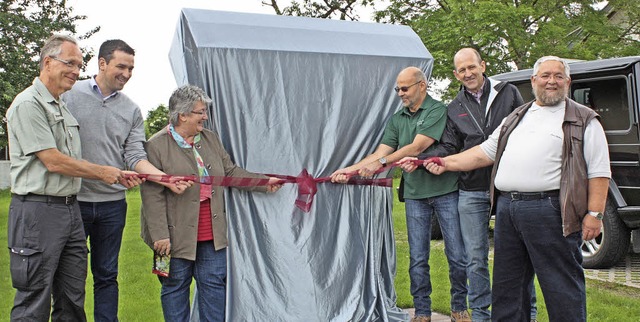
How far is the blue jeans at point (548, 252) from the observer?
360 centimetres

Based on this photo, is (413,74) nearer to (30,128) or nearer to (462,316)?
(462,316)

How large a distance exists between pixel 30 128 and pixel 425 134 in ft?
8.21

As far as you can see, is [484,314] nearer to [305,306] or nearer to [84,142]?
[305,306]

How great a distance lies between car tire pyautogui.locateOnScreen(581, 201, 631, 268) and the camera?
6.81 metres

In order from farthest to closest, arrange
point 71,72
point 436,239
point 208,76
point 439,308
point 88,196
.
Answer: point 436,239
point 439,308
point 208,76
point 88,196
point 71,72

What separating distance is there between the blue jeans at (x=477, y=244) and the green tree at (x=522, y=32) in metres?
9.67

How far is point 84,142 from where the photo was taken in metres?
3.95

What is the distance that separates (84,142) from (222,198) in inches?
34.4

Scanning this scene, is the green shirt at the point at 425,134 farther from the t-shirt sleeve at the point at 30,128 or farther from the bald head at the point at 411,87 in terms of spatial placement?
the t-shirt sleeve at the point at 30,128

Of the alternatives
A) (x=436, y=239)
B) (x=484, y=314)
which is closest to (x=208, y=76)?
(x=484, y=314)

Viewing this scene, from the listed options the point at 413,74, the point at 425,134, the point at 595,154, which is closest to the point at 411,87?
the point at 413,74

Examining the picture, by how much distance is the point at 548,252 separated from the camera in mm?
3629

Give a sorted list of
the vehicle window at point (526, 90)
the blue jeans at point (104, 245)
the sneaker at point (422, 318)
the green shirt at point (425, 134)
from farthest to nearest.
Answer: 1. the vehicle window at point (526, 90)
2. the sneaker at point (422, 318)
3. the green shirt at point (425, 134)
4. the blue jeans at point (104, 245)

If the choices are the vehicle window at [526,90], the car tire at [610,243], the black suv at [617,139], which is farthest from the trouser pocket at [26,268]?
the vehicle window at [526,90]
